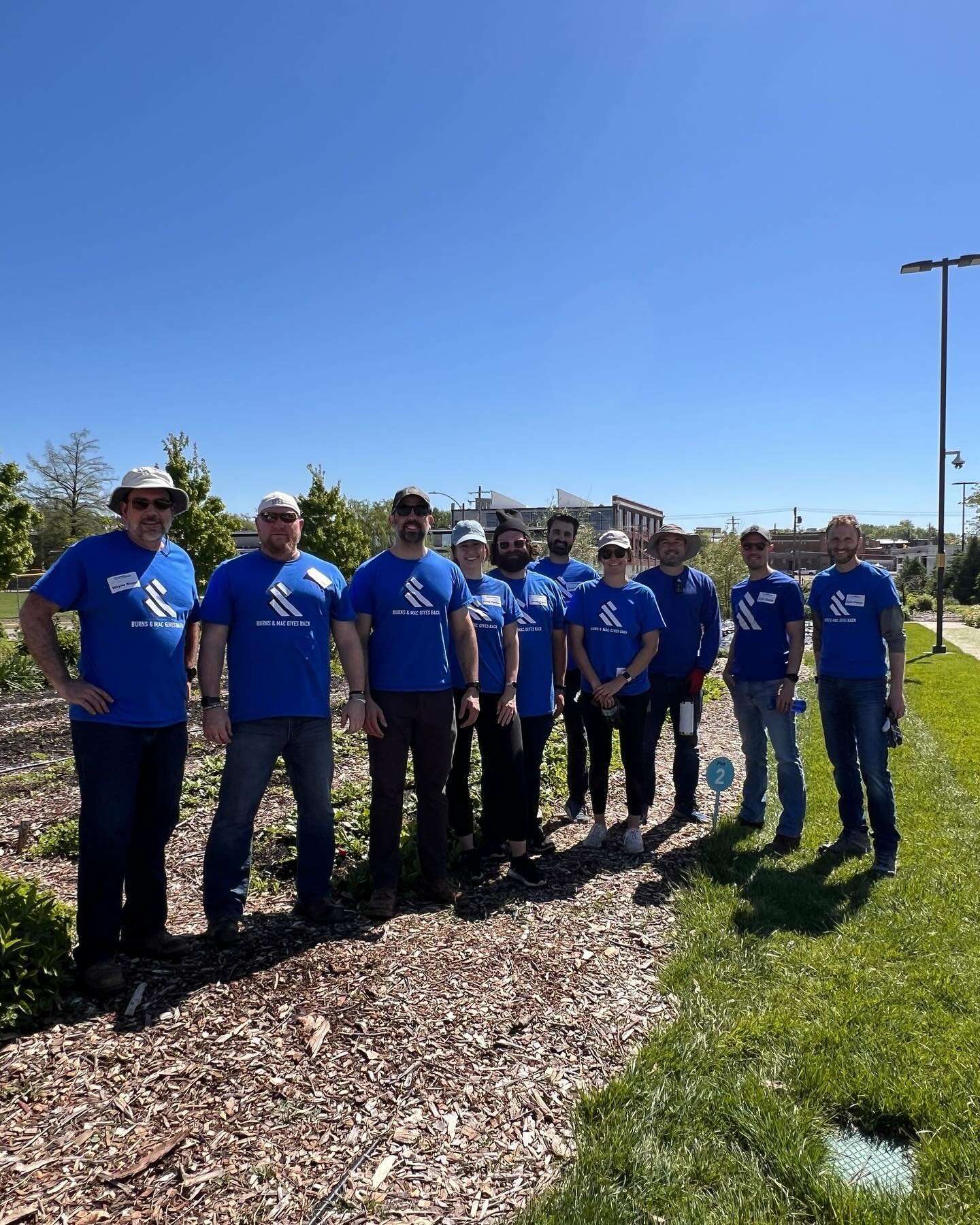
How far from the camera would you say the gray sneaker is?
17.5 feet

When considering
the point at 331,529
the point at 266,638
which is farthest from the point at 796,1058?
→ the point at 331,529

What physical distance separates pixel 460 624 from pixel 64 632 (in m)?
12.7

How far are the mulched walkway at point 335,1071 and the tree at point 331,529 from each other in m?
20.1

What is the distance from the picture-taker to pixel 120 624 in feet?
11.0

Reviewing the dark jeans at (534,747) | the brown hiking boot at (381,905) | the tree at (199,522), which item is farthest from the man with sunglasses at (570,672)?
the tree at (199,522)

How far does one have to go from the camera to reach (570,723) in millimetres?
6230

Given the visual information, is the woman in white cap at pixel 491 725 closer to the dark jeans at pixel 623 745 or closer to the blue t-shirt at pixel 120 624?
the dark jeans at pixel 623 745

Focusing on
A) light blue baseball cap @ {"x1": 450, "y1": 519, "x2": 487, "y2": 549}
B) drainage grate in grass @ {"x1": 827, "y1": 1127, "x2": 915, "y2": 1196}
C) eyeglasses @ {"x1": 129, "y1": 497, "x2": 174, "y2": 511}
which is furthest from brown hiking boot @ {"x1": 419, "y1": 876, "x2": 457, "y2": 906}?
eyeglasses @ {"x1": 129, "y1": 497, "x2": 174, "y2": 511}

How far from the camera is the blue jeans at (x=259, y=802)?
3703 millimetres

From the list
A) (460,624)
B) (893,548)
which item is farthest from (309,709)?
(893,548)

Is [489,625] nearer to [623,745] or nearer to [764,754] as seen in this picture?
[623,745]

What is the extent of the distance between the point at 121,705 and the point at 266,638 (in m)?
0.72

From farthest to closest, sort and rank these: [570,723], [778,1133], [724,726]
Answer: [724,726] < [570,723] < [778,1133]

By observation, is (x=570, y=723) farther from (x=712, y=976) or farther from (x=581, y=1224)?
(x=581, y=1224)
